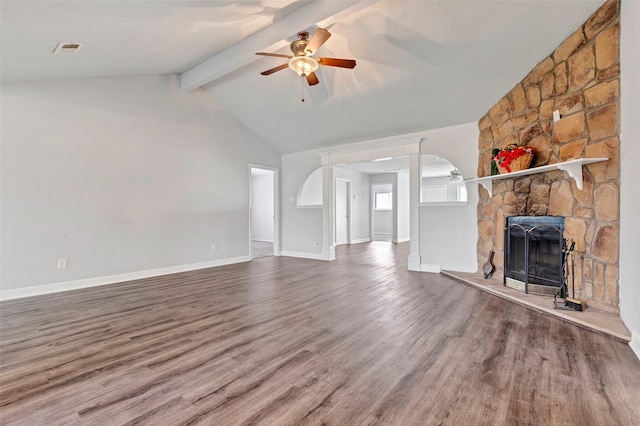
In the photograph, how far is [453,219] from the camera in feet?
17.0

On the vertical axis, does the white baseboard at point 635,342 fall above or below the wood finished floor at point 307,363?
above

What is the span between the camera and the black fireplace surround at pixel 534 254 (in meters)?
3.45

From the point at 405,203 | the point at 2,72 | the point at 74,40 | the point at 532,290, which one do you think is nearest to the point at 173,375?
the point at 74,40

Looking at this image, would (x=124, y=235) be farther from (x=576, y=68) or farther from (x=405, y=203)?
(x=405, y=203)

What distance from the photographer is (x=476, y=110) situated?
4.68m

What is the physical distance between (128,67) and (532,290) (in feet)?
20.2

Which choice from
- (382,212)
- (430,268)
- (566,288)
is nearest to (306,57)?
(566,288)

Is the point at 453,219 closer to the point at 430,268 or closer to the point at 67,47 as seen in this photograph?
the point at 430,268

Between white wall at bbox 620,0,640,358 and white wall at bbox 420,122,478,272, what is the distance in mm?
2252

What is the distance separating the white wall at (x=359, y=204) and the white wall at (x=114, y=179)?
4644mm

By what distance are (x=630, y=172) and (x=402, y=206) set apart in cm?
823

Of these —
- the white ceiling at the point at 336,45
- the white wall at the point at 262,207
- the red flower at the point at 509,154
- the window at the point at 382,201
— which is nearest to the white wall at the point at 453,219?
the white ceiling at the point at 336,45

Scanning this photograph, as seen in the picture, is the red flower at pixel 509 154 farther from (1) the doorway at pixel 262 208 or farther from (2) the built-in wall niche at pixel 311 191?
(1) the doorway at pixel 262 208

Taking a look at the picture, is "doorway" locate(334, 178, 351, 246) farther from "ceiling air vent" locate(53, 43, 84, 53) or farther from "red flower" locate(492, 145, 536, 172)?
"ceiling air vent" locate(53, 43, 84, 53)
